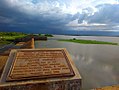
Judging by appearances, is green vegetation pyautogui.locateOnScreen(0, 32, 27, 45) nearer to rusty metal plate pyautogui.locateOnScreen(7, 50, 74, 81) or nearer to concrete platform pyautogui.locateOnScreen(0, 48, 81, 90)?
rusty metal plate pyautogui.locateOnScreen(7, 50, 74, 81)

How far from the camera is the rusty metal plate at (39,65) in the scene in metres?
5.05

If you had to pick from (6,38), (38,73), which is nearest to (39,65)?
(38,73)

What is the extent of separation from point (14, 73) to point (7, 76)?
24 cm

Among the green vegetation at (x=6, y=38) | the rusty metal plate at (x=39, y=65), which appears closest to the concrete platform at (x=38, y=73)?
the rusty metal plate at (x=39, y=65)

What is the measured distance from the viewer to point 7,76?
488 centimetres

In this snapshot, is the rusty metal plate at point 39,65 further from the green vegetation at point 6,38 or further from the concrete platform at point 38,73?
the green vegetation at point 6,38

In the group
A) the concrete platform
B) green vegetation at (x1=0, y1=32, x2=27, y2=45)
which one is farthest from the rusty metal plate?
green vegetation at (x1=0, y1=32, x2=27, y2=45)

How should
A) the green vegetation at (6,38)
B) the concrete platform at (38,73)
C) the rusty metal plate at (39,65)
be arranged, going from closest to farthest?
the concrete platform at (38,73), the rusty metal plate at (39,65), the green vegetation at (6,38)

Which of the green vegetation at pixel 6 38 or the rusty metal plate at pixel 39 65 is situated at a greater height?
the rusty metal plate at pixel 39 65

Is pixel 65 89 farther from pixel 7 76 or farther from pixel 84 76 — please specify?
pixel 84 76

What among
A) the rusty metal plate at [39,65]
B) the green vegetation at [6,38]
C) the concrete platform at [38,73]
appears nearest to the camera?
the concrete platform at [38,73]

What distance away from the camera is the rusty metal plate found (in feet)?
16.6

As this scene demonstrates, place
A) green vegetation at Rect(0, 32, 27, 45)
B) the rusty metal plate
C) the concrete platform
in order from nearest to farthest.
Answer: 1. the concrete platform
2. the rusty metal plate
3. green vegetation at Rect(0, 32, 27, 45)

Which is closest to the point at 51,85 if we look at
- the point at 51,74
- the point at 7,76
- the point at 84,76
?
the point at 51,74
